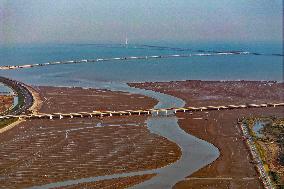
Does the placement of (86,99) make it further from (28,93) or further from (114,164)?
(114,164)

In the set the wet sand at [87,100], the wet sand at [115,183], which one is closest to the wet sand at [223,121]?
the wet sand at [115,183]

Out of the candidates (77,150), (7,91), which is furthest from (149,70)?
(77,150)

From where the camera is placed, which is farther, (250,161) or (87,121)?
(87,121)

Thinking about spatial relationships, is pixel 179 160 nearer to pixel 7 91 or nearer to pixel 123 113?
pixel 123 113

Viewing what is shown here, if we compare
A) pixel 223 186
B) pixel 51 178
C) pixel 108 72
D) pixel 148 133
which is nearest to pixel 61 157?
pixel 51 178

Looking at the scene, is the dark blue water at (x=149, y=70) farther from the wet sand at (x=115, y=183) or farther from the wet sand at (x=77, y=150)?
the wet sand at (x=115, y=183)

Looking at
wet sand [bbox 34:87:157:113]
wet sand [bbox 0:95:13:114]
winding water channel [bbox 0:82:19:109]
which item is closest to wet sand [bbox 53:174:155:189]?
wet sand [bbox 34:87:157:113]

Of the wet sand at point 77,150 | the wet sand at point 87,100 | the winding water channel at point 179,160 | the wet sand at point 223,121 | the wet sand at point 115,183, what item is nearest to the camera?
the wet sand at point 115,183

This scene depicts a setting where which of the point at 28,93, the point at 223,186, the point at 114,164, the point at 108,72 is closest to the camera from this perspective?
the point at 223,186
